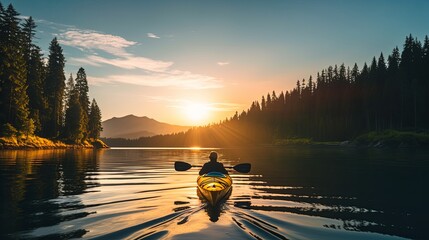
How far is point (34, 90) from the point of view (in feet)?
220

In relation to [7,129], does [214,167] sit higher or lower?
lower

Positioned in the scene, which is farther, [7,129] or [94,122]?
[94,122]

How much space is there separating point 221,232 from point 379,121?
103007 millimetres

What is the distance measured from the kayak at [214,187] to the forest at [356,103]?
8112 cm

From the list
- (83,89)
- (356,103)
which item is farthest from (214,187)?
(356,103)

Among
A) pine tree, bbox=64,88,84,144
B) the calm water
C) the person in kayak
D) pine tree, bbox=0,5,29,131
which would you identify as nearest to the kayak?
the calm water

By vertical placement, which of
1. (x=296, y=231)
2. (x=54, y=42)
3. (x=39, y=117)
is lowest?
(x=296, y=231)

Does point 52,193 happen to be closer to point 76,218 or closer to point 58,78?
point 76,218

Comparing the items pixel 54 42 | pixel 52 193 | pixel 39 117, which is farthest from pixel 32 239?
pixel 54 42

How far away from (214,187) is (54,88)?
77.2 metres

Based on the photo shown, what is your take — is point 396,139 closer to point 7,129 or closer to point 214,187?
point 214,187

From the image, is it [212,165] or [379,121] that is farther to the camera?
[379,121]

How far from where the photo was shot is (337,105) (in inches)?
4870

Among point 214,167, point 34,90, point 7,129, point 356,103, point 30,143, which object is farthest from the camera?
point 356,103
